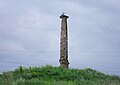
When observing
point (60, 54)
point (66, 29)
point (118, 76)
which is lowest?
point (118, 76)

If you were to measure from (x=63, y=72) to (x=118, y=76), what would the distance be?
5.02m

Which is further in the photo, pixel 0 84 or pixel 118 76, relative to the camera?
pixel 118 76

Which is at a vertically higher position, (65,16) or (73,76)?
(65,16)

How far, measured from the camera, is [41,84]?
1076 centimetres

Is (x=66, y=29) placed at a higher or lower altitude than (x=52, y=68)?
higher

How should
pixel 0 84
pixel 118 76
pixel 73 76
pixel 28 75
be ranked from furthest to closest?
1. pixel 118 76
2. pixel 73 76
3. pixel 28 75
4. pixel 0 84

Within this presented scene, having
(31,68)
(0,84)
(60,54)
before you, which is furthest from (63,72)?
(0,84)

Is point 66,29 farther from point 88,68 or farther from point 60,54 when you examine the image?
point 88,68

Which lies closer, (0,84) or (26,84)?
(0,84)

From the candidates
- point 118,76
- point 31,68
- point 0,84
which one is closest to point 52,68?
point 31,68

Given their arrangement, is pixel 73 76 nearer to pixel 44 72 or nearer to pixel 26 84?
pixel 44 72

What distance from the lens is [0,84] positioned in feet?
32.7

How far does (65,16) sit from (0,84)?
15.7 metres

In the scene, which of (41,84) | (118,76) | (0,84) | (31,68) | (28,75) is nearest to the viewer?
(0,84)
